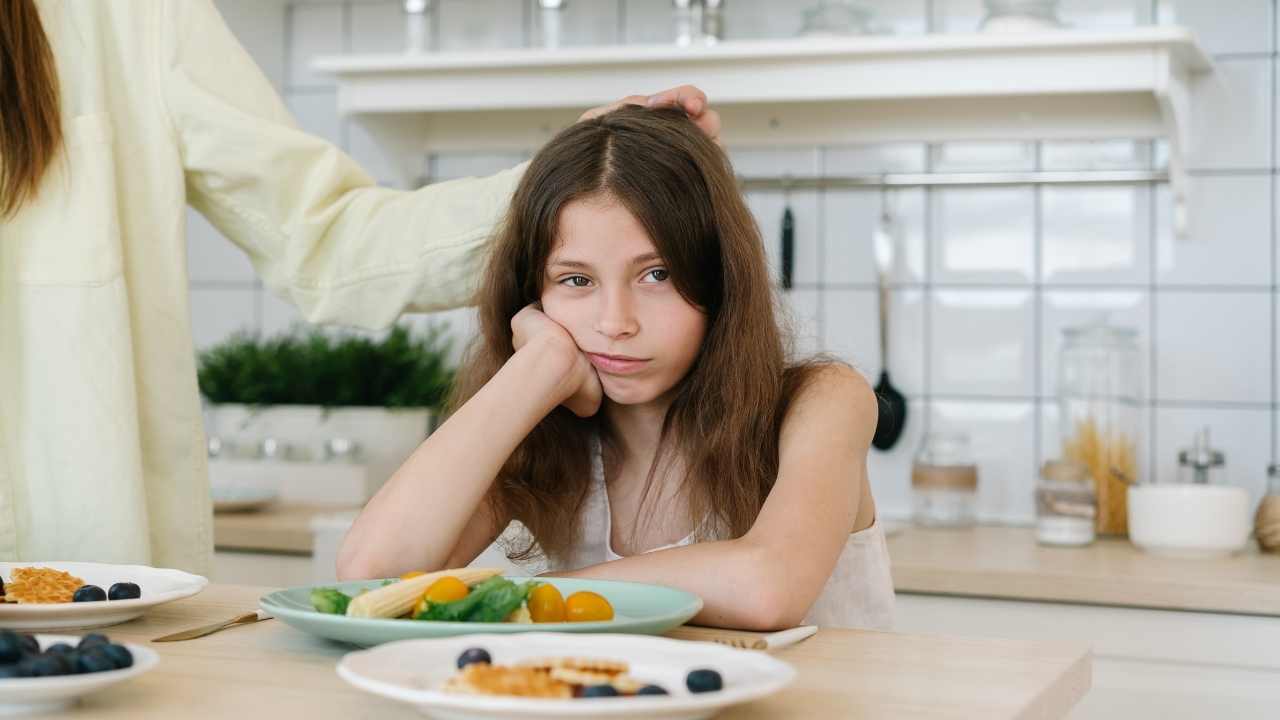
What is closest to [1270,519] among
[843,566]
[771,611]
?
[843,566]

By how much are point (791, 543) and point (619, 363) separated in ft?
0.81

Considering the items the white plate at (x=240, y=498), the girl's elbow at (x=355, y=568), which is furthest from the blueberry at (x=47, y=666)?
the white plate at (x=240, y=498)

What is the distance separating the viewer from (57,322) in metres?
1.12

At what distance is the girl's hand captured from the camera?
43.9 inches

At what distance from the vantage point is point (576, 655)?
2.19ft

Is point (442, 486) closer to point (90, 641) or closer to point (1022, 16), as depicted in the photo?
point (90, 641)

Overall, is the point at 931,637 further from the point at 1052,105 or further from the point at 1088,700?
the point at 1052,105

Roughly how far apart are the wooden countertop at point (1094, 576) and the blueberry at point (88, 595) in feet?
3.81

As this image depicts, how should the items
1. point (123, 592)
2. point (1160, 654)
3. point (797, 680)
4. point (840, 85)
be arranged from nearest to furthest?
1. point (797, 680)
2. point (123, 592)
3. point (1160, 654)
4. point (840, 85)

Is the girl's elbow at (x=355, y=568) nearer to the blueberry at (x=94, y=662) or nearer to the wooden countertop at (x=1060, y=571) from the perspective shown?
the blueberry at (x=94, y=662)

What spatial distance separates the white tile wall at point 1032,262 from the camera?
2105 mm

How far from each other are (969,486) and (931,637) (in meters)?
1.35

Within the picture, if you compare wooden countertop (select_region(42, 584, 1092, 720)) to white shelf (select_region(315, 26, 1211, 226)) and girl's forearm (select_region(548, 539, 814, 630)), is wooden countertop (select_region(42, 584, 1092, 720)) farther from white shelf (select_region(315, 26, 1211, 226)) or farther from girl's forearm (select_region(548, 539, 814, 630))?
white shelf (select_region(315, 26, 1211, 226))

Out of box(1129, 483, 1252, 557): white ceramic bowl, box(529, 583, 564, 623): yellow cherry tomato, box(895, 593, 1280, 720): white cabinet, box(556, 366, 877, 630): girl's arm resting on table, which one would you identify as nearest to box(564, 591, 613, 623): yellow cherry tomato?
box(529, 583, 564, 623): yellow cherry tomato
